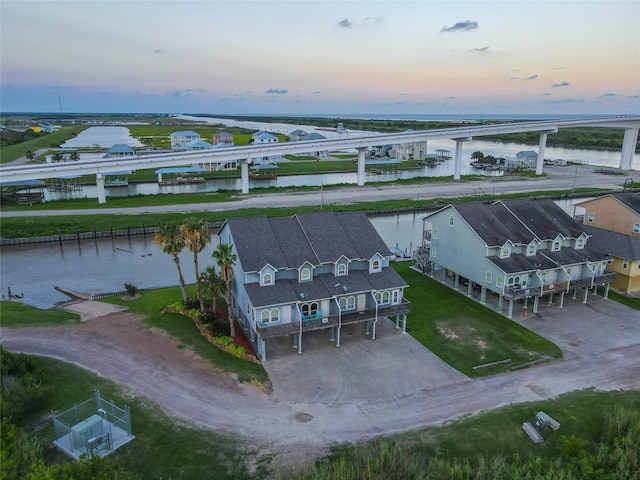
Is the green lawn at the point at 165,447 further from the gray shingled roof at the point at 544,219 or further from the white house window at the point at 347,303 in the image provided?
the gray shingled roof at the point at 544,219

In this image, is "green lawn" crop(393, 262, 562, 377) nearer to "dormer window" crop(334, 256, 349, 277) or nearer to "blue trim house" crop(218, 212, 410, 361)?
"blue trim house" crop(218, 212, 410, 361)

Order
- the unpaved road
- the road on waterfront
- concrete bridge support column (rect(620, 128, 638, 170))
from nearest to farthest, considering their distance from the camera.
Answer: the unpaved road → the road on waterfront → concrete bridge support column (rect(620, 128, 638, 170))

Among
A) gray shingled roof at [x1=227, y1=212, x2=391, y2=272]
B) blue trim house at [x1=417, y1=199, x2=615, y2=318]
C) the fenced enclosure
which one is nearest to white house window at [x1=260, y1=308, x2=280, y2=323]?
gray shingled roof at [x1=227, y1=212, x2=391, y2=272]

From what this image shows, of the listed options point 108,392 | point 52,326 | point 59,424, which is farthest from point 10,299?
point 59,424

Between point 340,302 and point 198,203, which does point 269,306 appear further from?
point 198,203

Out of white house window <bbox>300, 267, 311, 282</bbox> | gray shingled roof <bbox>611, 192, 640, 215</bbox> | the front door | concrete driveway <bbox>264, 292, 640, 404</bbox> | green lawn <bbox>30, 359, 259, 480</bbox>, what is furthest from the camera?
gray shingled roof <bbox>611, 192, 640, 215</bbox>

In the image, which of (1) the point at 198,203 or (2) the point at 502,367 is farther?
(1) the point at 198,203
